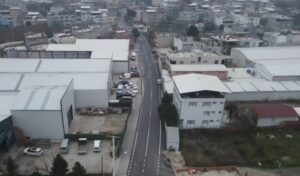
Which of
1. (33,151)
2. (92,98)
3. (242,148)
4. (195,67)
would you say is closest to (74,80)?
(92,98)

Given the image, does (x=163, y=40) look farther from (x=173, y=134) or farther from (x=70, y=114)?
(x=173, y=134)

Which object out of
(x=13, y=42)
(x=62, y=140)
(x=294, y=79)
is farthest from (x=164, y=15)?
(x=62, y=140)

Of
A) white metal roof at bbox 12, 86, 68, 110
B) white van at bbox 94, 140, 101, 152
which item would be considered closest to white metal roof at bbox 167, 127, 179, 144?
white van at bbox 94, 140, 101, 152

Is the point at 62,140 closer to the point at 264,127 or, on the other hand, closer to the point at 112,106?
the point at 112,106

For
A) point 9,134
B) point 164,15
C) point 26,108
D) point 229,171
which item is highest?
point 164,15

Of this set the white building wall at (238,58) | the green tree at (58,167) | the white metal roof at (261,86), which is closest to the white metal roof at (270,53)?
the white building wall at (238,58)

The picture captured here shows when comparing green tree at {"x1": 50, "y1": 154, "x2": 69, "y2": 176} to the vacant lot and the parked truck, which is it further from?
the vacant lot
